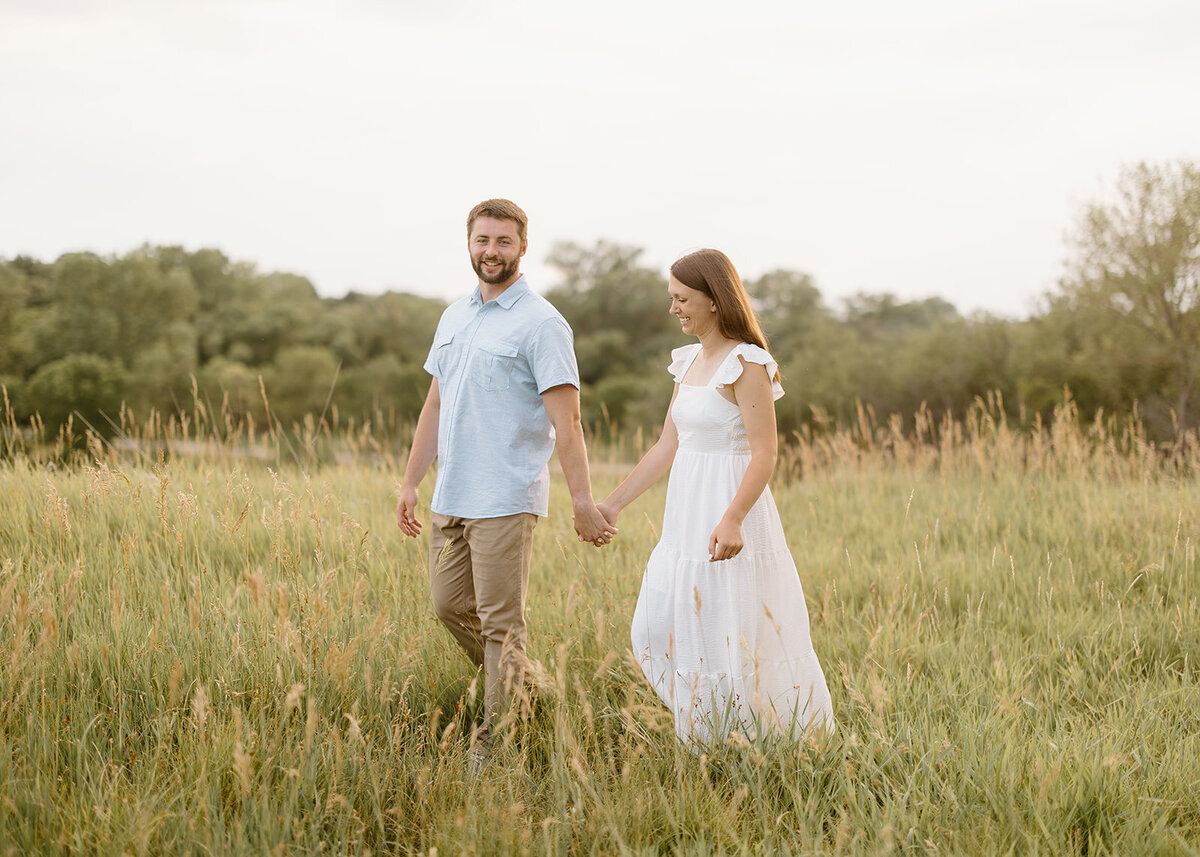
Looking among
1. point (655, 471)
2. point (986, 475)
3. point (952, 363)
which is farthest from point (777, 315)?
point (655, 471)

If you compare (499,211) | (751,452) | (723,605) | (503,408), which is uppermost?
(499,211)

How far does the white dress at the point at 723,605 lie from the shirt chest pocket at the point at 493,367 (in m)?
0.66

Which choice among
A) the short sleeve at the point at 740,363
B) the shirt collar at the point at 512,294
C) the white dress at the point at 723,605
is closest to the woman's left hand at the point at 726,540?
the white dress at the point at 723,605

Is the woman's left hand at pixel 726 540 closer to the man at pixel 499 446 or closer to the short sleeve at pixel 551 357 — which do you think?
the man at pixel 499 446

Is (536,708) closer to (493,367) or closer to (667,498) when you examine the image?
(667,498)

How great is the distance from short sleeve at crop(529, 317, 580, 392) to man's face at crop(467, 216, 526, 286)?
0.95 feet

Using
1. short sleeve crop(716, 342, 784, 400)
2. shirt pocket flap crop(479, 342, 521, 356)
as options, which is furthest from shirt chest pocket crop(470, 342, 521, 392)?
short sleeve crop(716, 342, 784, 400)

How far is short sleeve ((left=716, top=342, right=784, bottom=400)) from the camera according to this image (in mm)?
2756

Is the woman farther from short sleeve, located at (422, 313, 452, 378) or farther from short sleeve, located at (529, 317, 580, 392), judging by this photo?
short sleeve, located at (422, 313, 452, 378)

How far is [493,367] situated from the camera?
2.96 meters

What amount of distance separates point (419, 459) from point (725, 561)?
1.39 m

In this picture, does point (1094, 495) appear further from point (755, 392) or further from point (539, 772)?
point (539, 772)

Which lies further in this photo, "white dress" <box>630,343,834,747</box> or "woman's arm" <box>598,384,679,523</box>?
"woman's arm" <box>598,384,679,523</box>

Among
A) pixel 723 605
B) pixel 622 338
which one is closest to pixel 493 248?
pixel 723 605
